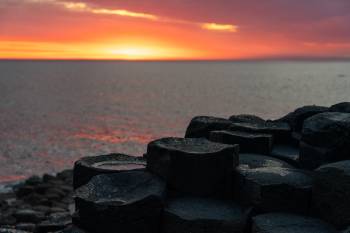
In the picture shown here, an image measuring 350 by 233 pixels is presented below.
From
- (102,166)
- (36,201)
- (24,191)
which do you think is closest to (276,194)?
(102,166)

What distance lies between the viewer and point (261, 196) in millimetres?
5332

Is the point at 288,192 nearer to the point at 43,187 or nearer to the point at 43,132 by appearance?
the point at 43,187

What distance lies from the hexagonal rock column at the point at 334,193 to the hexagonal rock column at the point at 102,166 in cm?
216

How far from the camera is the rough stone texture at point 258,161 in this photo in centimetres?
635

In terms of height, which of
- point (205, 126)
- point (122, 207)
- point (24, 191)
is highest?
point (205, 126)

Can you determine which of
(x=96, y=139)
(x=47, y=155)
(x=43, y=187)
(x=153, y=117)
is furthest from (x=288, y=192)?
(x=153, y=117)

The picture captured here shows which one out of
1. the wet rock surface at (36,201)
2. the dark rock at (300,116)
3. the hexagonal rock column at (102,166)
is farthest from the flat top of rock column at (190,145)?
the wet rock surface at (36,201)

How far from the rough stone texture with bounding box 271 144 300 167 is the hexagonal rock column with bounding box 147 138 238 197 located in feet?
4.23

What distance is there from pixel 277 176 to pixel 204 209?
0.94 m

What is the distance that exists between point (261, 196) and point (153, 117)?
5166 centimetres

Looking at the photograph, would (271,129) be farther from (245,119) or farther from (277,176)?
(277,176)

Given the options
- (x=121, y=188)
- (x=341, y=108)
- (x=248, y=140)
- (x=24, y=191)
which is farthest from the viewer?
(x=24, y=191)

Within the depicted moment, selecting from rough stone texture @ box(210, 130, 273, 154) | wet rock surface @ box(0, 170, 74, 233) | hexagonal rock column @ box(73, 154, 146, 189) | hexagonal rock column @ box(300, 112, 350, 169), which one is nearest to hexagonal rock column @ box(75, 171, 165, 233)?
hexagonal rock column @ box(73, 154, 146, 189)

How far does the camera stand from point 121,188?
18.2ft
